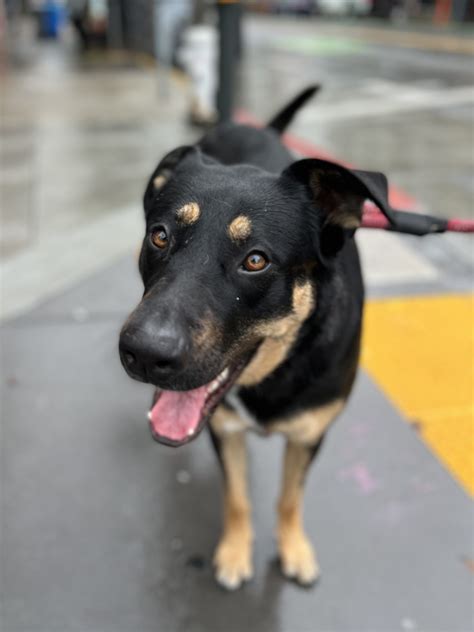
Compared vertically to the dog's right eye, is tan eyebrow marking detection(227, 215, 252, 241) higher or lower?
higher

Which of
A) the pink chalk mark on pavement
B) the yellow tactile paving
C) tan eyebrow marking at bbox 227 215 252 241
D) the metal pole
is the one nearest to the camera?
tan eyebrow marking at bbox 227 215 252 241

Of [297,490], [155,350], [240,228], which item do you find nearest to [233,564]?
[297,490]

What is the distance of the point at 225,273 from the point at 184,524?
139 cm

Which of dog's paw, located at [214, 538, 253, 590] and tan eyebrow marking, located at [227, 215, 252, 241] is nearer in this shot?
tan eyebrow marking, located at [227, 215, 252, 241]

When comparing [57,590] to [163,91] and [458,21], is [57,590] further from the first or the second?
[458,21]

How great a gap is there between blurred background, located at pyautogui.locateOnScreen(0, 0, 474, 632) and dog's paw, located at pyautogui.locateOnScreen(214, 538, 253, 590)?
56 mm

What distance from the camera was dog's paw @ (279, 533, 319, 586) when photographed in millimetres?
2396

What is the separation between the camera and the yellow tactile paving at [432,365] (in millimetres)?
3023

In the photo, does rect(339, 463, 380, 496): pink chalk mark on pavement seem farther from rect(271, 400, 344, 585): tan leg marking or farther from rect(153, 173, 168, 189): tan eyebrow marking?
rect(153, 173, 168, 189): tan eyebrow marking

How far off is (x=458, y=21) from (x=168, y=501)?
28770mm

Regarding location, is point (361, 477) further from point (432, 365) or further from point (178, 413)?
point (178, 413)

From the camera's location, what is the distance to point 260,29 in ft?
80.8

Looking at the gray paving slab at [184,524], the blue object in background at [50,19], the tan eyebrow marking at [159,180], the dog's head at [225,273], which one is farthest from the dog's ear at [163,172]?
the blue object in background at [50,19]

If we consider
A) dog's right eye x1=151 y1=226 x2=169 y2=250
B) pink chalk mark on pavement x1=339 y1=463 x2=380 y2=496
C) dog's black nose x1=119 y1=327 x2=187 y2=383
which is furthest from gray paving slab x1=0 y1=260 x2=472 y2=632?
dog's right eye x1=151 y1=226 x2=169 y2=250
